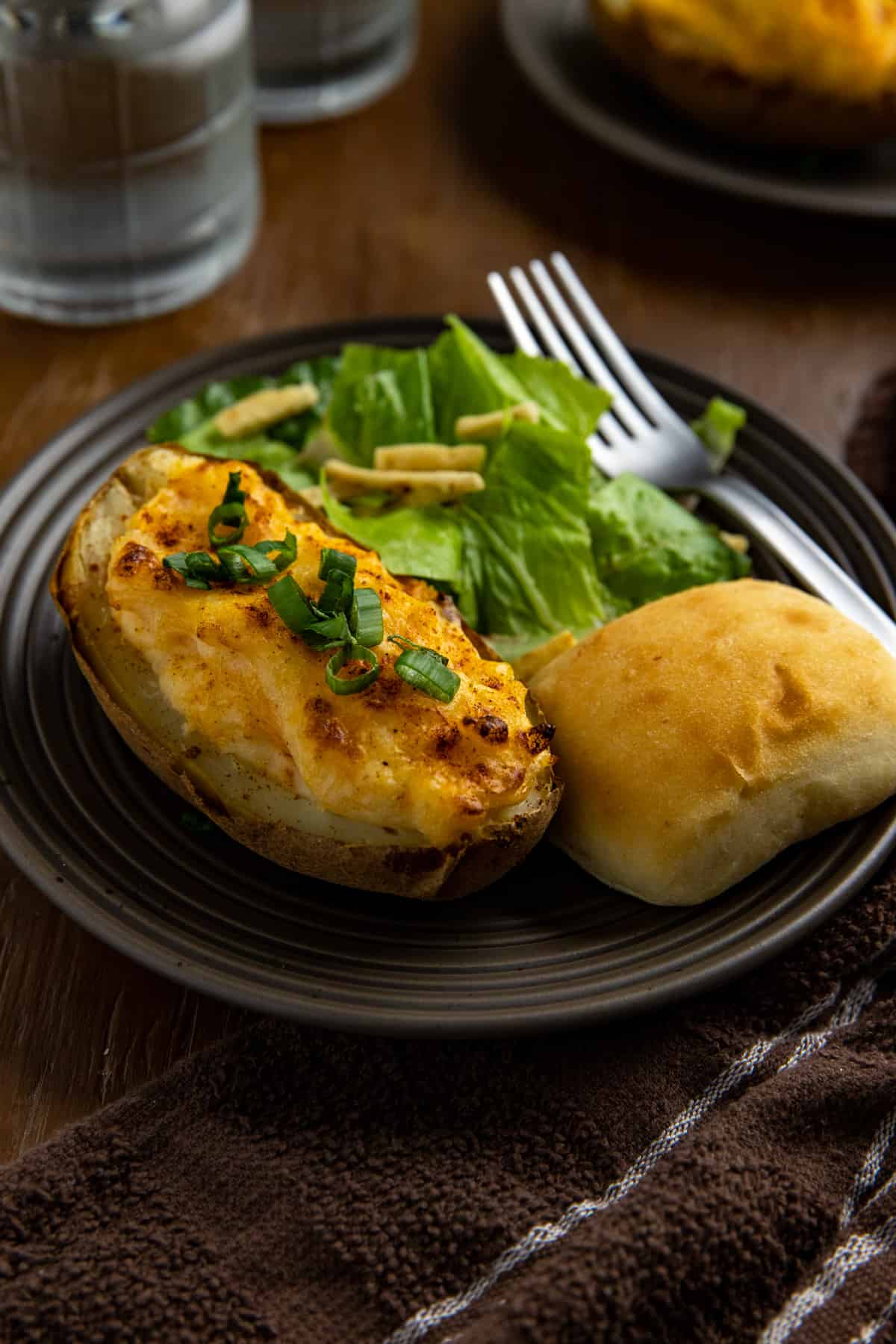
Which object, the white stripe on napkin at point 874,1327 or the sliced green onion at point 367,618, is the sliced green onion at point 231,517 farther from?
the white stripe on napkin at point 874,1327

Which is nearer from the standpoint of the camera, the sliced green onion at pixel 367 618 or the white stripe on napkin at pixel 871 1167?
the white stripe on napkin at pixel 871 1167

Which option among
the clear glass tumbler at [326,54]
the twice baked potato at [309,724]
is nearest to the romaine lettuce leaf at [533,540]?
the twice baked potato at [309,724]

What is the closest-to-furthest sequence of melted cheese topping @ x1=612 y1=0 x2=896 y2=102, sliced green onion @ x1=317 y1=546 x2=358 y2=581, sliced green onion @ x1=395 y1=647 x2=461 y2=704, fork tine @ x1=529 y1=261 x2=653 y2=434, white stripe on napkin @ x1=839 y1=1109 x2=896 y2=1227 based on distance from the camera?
1. white stripe on napkin @ x1=839 y1=1109 x2=896 y2=1227
2. sliced green onion @ x1=395 y1=647 x2=461 y2=704
3. sliced green onion @ x1=317 y1=546 x2=358 y2=581
4. fork tine @ x1=529 y1=261 x2=653 y2=434
5. melted cheese topping @ x1=612 y1=0 x2=896 y2=102

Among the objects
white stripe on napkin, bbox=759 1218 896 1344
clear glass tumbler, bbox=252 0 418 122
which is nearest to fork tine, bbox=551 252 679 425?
clear glass tumbler, bbox=252 0 418 122

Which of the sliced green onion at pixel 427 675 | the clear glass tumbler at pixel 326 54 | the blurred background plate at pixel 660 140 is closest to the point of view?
the sliced green onion at pixel 427 675

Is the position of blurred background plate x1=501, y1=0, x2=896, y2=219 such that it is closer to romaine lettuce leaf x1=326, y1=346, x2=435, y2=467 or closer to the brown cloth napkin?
romaine lettuce leaf x1=326, y1=346, x2=435, y2=467
